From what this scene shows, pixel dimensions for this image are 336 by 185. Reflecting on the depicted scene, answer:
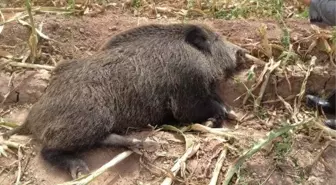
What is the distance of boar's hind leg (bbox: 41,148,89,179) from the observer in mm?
4266

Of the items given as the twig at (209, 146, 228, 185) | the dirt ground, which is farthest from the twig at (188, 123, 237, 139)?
the twig at (209, 146, 228, 185)

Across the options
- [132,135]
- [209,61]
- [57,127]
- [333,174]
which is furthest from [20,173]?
[333,174]

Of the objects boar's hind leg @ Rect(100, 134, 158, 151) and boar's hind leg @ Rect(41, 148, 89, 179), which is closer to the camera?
boar's hind leg @ Rect(41, 148, 89, 179)

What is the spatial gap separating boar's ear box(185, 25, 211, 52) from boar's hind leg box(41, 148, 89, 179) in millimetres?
1710

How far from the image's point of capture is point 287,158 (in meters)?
4.36

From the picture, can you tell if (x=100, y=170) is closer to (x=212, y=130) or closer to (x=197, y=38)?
(x=212, y=130)

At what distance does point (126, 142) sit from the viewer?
450cm

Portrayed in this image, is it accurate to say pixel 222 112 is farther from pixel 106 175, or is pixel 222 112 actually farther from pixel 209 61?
pixel 106 175

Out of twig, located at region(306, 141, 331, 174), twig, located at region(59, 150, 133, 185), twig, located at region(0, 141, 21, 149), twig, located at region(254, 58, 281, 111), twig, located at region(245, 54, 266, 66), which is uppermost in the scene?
twig, located at region(245, 54, 266, 66)

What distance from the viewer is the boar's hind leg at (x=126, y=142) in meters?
4.49

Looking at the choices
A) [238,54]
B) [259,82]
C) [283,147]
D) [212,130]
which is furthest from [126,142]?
[238,54]

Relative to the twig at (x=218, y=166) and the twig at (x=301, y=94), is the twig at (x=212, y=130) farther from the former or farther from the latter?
the twig at (x=301, y=94)

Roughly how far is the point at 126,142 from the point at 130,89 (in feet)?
1.82

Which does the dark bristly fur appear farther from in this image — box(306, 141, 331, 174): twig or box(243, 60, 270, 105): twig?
box(306, 141, 331, 174): twig
